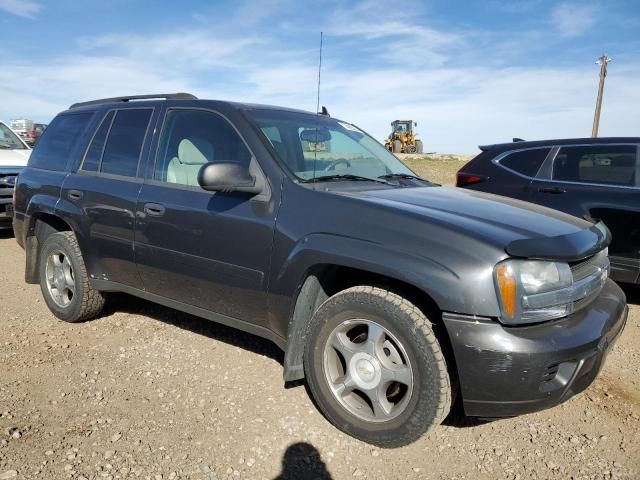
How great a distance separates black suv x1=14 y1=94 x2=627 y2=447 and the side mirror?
1 cm

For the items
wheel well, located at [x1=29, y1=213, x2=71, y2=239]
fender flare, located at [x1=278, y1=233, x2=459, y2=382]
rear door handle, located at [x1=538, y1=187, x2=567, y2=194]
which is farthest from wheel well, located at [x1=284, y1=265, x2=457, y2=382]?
rear door handle, located at [x1=538, y1=187, x2=567, y2=194]

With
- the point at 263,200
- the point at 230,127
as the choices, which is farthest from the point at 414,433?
the point at 230,127

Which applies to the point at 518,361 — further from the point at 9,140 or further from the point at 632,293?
the point at 9,140

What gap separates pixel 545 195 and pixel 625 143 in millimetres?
905

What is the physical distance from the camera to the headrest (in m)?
3.46

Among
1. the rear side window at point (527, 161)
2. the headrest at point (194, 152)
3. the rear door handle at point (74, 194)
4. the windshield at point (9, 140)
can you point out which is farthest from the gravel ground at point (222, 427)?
the windshield at point (9, 140)

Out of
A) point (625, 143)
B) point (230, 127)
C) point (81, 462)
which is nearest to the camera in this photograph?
point (81, 462)

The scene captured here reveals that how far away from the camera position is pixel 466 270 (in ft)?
7.63

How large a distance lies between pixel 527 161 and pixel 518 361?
13.4ft

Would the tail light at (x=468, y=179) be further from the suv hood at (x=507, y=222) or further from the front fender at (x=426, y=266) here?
the front fender at (x=426, y=266)

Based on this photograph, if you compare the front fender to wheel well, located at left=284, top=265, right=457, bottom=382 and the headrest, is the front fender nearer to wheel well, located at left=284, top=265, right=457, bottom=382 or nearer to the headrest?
wheel well, located at left=284, top=265, right=457, bottom=382

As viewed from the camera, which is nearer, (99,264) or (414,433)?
(414,433)

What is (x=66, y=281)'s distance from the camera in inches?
170

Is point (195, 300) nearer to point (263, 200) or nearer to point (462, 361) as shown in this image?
point (263, 200)
